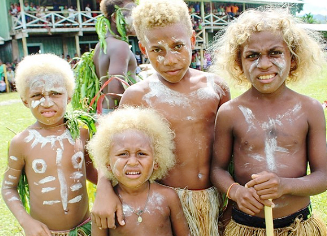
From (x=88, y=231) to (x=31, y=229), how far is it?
38cm

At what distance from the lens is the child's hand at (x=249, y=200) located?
2045 millimetres

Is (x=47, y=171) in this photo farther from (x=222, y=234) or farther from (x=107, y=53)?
(x=107, y=53)

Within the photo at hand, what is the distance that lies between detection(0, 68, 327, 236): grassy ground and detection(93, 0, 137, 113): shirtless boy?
3.67 ft

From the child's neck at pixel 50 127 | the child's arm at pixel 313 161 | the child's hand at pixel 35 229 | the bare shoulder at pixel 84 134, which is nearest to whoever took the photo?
the child's arm at pixel 313 161

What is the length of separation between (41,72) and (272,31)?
1.45m

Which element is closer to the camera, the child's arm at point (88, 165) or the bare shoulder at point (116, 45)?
the child's arm at point (88, 165)

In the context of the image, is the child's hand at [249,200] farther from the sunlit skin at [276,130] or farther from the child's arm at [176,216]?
the child's arm at [176,216]

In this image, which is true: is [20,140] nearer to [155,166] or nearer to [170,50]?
[155,166]

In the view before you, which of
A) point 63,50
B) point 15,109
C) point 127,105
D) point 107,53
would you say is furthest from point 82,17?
point 127,105

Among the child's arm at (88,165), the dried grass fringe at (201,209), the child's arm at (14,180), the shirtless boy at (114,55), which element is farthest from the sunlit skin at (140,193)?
the shirtless boy at (114,55)

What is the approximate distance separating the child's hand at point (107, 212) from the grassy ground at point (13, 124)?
0.79 metres

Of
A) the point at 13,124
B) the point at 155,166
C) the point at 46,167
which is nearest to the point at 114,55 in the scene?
the point at 46,167

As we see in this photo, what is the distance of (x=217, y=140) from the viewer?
2404 mm

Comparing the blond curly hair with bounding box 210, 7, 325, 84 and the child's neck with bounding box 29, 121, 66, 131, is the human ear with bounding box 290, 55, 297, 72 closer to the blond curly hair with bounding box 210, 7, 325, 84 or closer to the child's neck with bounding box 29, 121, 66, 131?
the blond curly hair with bounding box 210, 7, 325, 84
